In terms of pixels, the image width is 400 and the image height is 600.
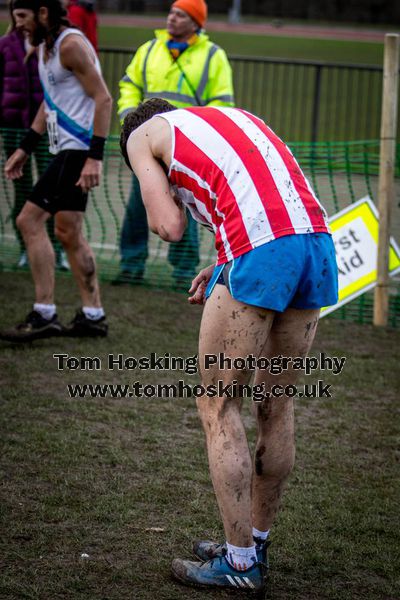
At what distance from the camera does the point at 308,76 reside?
806 inches

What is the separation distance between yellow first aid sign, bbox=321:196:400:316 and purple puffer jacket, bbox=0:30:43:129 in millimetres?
2645

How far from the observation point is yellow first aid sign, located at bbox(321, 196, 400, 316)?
692 cm

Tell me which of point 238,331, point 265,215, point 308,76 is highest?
point 265,215

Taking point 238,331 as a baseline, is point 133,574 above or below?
below

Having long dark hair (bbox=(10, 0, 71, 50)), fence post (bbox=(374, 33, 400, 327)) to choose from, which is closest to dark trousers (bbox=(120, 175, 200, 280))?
fence post (bbox=(374, 33, 400, 327))

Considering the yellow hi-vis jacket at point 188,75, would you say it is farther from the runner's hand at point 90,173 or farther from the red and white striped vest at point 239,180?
the red and white striped vest at point 239,180

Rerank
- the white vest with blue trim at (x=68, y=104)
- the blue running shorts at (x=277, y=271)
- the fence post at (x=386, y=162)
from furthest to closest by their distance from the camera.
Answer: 1. the fence post at (x=386, y=162)
2. the white vest with blue trim at (x=68, y=104)
3. the blue running shorts at (x=277, y=271)

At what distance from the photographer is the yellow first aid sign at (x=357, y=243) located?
692 centimetres

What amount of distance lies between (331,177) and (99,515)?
14.8ft

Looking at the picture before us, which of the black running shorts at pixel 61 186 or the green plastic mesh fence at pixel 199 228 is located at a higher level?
the black running shorts at pixel 61 186

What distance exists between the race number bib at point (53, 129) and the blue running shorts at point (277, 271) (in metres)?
3.18

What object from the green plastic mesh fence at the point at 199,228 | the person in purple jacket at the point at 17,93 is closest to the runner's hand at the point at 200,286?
the green plastic mesh fence at the point at 199,228

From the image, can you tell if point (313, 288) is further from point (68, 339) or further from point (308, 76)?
point (308, 76)

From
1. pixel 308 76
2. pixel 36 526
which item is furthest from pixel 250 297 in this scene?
pixel 308 76
